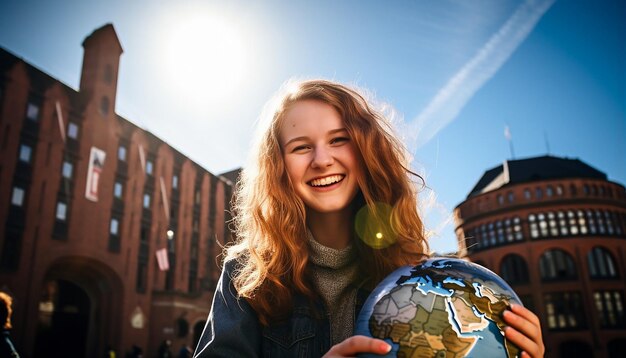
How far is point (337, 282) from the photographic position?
7.87 feet

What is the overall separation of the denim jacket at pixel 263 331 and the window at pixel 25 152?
1023 inches

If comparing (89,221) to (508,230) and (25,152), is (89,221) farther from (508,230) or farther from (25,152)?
(508,230)

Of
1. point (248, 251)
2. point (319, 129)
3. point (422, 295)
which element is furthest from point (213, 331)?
point (319, 129)

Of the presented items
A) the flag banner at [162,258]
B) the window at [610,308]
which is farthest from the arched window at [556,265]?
the flag banner at [162,258]

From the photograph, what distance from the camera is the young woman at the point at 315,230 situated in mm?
2270

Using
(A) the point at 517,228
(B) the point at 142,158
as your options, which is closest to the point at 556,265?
(A) the point at 517,228

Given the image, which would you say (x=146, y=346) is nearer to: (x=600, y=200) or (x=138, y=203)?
(x=138, y=203)

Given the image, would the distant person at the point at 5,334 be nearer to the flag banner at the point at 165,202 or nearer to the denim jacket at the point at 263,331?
the denim jacket at the point at 263,331

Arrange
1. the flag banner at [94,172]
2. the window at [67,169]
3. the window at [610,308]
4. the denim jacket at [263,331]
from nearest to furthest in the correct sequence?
the denim jacket at [263,331] < the window at [67,169] < the flag banner at [94,172] < the window at [610,308]

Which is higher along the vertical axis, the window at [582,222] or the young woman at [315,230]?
the window at [582,222]

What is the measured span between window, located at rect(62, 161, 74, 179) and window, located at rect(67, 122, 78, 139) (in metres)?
1.77

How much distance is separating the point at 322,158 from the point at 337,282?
0.67 meters

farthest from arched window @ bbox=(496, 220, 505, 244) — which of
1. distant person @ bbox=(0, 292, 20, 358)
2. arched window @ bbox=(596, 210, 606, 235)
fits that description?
distant person @ bbox=(0, 292, 20, 358)

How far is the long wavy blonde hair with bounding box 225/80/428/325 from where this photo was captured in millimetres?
2307
